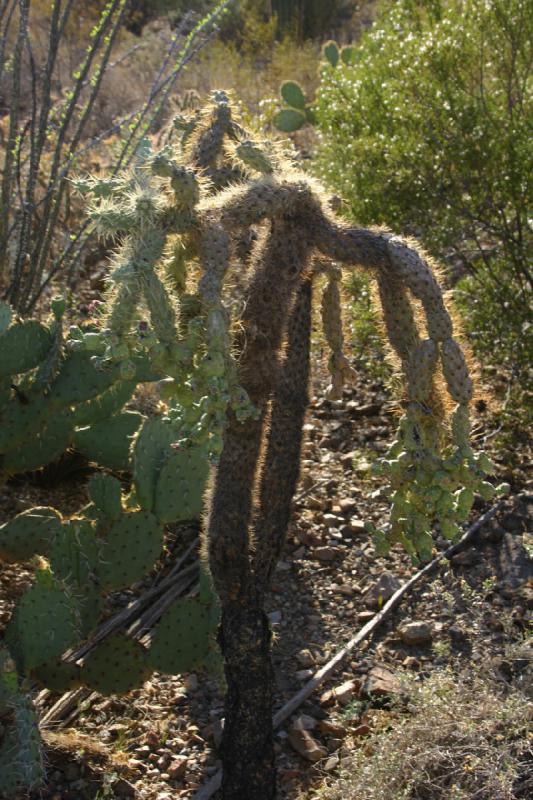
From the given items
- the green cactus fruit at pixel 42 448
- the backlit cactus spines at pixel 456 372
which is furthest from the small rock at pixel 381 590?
the backlit cactus spines at pixel 456 372

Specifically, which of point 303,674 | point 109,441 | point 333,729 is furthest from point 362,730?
point 109,441

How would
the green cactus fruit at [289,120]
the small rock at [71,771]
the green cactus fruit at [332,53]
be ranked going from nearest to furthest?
the small rock at [71,771], the green cactus fruit at [289,120], the green cactus fruit at [332,53]

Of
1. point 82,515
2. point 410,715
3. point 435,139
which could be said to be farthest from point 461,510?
point 435,139

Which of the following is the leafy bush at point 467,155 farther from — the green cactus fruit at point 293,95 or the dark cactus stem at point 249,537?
the green cactus fruit at point 293,95

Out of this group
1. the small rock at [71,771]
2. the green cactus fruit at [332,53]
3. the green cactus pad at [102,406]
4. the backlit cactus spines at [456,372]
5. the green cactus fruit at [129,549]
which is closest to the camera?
the backlit cactus spines at [456,372]

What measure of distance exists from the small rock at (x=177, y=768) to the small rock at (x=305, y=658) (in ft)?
2.07

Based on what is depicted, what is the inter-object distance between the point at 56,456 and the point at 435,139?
3.03 metres

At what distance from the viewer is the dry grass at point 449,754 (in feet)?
9.86

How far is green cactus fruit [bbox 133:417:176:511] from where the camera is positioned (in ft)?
12.4

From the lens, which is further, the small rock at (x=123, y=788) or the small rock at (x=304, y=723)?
the small rock at (x=304, y=723)

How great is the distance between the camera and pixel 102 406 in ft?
14.4

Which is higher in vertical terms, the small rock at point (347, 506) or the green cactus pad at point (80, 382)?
the green cactus pad at point (80, 382)

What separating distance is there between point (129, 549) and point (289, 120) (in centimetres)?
731

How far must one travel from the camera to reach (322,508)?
4.77 meters
